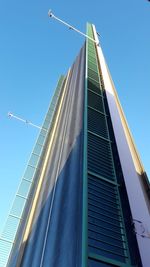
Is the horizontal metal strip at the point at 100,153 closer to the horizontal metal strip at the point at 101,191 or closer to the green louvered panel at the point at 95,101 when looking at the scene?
the horizontal metal strip at the point at 101,191

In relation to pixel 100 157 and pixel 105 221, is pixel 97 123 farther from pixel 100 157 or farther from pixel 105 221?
pixel 105 221

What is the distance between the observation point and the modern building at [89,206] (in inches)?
117

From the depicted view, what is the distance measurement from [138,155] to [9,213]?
10.2 feet

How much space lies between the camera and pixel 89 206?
11.5ft

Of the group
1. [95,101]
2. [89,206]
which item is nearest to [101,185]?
[89,206]

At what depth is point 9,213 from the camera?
625 cm

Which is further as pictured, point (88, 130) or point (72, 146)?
point (88, 130)

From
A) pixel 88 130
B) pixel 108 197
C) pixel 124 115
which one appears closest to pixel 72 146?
pixel 88 130

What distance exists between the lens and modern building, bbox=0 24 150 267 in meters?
2.98

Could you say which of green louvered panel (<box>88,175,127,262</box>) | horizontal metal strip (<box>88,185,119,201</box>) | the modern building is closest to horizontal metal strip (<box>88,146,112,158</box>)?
the modern building

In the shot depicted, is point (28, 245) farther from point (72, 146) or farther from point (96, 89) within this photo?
point (96, 89)

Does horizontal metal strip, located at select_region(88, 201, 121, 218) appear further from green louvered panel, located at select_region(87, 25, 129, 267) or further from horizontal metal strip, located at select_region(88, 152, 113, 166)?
horizontal metal strip, located at select_region(88, 152, 113, 166)

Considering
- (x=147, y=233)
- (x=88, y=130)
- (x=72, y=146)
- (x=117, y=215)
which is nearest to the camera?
(x=147, y=233)

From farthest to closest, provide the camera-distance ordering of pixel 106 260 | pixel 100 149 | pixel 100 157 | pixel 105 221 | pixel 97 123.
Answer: pixel 97 123
pixel 100 149
pixel 100 157
pixel 105 221
pixel 106 260
